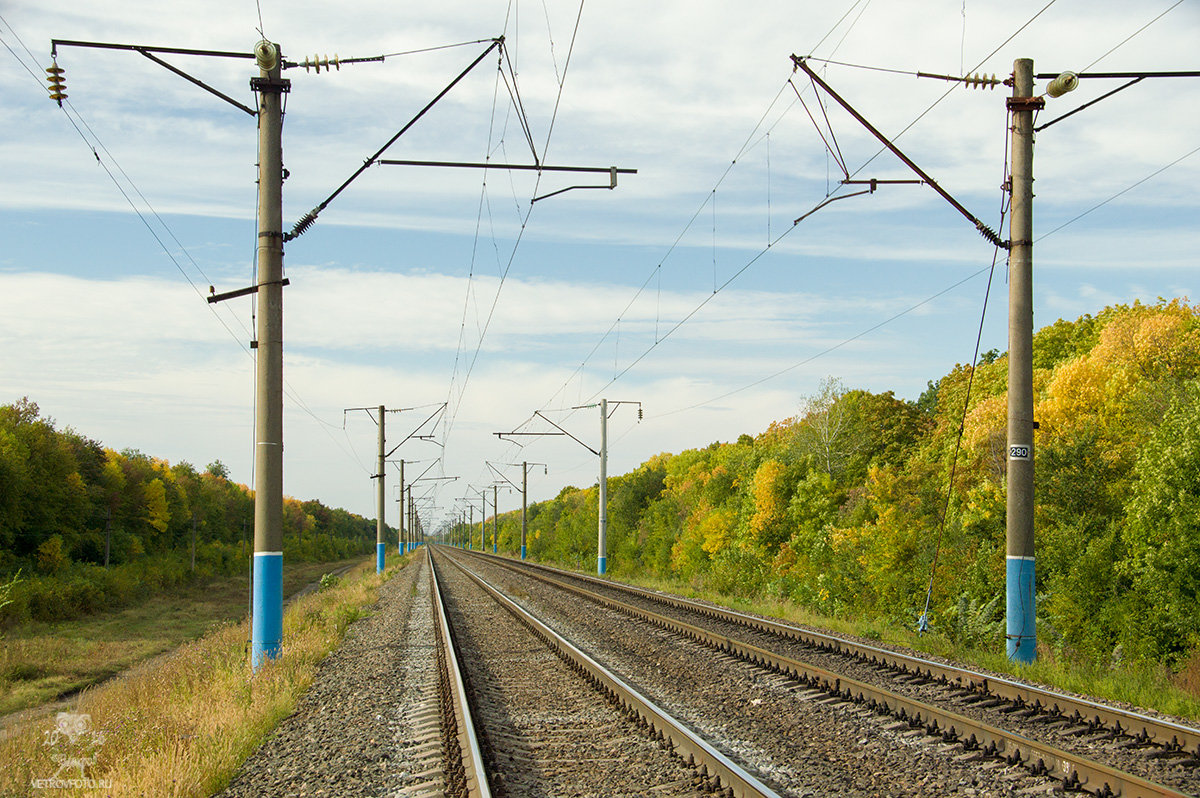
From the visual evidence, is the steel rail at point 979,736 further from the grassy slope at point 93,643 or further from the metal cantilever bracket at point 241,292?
the grassy slope at point 93,643

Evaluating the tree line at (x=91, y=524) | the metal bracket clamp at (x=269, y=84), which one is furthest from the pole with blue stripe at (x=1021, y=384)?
the tree line at (x=91, y=524)

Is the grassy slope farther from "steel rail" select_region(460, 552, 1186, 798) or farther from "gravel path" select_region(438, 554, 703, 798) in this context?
"steel rail" select_region(460, 552, 1186, 798)

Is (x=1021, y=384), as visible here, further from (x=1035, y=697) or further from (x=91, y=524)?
(x=91, y=524)

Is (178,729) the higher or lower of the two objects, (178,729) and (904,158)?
the lower

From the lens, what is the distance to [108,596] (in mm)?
49812

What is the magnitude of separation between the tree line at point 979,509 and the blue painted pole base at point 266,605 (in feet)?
32.3

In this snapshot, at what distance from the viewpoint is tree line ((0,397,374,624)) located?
4431 centimetres

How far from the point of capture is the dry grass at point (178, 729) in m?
7.23

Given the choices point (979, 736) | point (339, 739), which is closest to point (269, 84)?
point (339, 739)

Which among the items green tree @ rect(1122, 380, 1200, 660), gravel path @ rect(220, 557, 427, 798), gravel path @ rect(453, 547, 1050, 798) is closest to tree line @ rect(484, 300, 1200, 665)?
green tree @ rect(1122, 380, 1200, 660)

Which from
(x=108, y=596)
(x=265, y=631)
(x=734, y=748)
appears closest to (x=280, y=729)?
(x=265, y=631)

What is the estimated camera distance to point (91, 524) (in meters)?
60.0

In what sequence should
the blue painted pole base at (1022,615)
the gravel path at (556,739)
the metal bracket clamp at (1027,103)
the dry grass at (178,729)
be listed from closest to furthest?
1. the gravel path at (556,739)
2. the dry grass at (178,729)
3. the blue painted pole base at (1022,615)
4. the metal bracket clamp at (1027,103)

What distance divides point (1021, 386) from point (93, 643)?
3575 cm
